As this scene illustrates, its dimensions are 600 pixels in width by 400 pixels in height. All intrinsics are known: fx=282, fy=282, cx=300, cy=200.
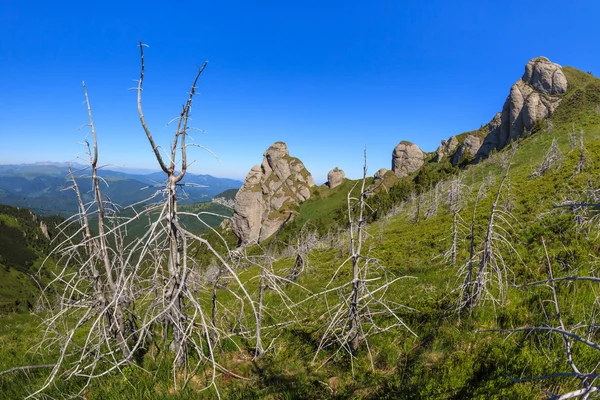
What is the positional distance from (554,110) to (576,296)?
358ft

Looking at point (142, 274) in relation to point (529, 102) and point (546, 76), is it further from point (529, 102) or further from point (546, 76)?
point (546, 76)

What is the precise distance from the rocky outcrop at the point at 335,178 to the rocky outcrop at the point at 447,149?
179ft

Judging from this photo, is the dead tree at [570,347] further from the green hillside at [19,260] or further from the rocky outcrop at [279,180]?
the rocky outcrop at [279,180]

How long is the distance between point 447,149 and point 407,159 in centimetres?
2104

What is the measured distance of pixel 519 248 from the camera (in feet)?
39.4

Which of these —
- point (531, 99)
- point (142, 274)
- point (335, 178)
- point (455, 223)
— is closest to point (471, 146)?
point (531, 99)

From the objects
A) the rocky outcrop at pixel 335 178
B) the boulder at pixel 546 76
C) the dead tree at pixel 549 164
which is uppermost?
the boulder at pixel 546 76

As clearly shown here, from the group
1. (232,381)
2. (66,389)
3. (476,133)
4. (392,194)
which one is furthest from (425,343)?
(476,133)

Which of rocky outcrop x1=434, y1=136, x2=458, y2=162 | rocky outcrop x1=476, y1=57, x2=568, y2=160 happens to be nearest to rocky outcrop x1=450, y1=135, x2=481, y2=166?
rocky outcrop x1=476, y1=57, x2=568, y2=160

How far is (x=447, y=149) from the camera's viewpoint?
15425cm

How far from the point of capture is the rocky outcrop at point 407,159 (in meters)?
162

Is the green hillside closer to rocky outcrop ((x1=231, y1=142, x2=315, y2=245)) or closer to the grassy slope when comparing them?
rocky outcrop ((x1=231, y1=142, x2=315, y2=245))

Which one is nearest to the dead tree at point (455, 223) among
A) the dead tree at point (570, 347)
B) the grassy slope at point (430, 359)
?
the grassy slope at point (430, 359)

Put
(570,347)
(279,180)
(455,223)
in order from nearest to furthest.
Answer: (570,347) → (455,223) → (279,180)
